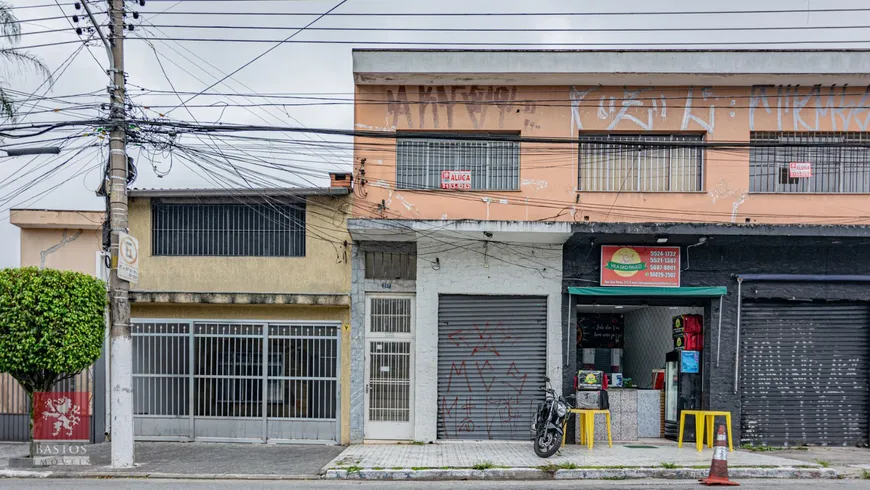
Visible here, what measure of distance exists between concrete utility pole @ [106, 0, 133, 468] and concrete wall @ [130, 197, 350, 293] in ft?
9.14

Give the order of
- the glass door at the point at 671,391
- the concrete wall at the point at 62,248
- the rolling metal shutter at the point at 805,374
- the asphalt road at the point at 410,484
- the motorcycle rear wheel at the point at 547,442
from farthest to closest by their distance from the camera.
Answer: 1. the concrete wall at the point at 62,248
2. the glass door at the point at 671,391
3. the rolling metal shutter at the point at 805,374
4. the motorcycle rear wheel at the point at 547,442
5. the asphalt road at the point at 410,484

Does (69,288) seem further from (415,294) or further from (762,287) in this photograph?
(762,287)

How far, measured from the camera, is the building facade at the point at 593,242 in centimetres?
1367

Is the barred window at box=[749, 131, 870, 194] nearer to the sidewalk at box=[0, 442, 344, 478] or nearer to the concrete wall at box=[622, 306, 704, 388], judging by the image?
the concrete wall at box=[622, 306, 704, 388]

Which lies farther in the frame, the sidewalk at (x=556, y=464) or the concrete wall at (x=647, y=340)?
the concrete wall at (x=647, y=340)

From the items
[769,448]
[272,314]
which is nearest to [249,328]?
[272,314]

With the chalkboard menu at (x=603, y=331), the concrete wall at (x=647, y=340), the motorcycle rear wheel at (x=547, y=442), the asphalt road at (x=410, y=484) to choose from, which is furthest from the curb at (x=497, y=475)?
the chalkboard menu at (x=603, y=331)

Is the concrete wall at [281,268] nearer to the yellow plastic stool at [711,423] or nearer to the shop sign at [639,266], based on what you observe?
the shop sign at [639,266]

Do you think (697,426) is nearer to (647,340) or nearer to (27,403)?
(647,340)

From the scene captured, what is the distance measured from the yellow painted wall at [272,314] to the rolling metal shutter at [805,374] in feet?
24.5

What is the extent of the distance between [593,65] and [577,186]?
2.25 metres

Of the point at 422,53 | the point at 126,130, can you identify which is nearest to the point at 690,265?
the point at 422,53

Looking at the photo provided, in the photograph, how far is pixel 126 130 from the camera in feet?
38.2

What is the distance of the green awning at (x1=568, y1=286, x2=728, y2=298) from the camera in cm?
1361
